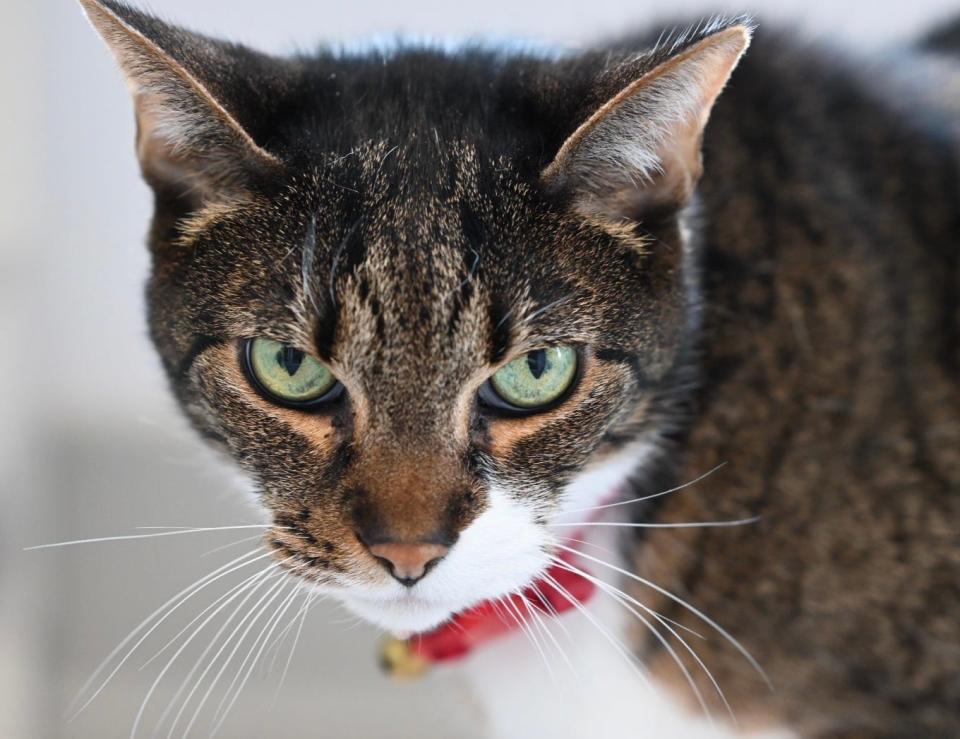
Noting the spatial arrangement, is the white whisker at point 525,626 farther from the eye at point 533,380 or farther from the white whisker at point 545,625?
the eye at point 533,380

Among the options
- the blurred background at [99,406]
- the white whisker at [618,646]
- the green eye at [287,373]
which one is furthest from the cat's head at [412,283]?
the blurred background at [99,406]

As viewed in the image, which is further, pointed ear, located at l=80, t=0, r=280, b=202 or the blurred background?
the blurred background

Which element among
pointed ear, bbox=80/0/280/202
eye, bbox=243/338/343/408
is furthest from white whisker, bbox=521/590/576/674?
pointed ear, bbox=80/0/280/202

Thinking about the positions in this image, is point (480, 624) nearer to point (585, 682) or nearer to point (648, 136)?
point (585, 682)

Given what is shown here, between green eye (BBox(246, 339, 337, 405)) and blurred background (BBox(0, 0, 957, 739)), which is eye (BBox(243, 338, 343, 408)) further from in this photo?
blurred background (BBox(0, 0, 957, 739))

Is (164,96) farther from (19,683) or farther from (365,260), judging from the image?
(19,683)

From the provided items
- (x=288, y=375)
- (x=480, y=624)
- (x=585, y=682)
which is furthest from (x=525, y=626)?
(x=288, y=375)

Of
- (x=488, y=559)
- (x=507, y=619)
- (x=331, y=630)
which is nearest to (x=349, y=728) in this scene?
(x=331, y=630)
